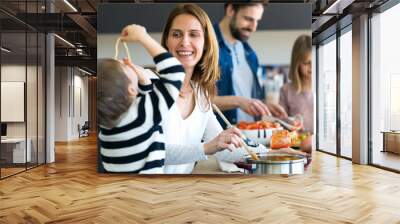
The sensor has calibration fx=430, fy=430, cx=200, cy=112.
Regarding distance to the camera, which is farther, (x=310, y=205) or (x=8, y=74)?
(x=8, y=74)

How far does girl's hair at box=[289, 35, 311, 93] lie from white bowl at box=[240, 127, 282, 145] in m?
0.71

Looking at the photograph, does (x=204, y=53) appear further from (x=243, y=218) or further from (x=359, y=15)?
(x=359, y=15)

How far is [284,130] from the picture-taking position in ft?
19.3

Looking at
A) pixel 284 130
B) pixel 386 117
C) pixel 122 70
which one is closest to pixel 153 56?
pixel 122 70

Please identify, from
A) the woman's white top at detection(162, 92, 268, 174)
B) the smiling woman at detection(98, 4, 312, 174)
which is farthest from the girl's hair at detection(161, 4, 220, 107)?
the woman's white top at detection(162, 92, 268, 174)

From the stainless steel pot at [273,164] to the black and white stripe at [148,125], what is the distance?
122 cm

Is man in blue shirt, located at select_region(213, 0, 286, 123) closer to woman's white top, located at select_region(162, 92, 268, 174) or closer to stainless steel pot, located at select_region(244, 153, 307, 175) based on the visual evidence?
woman's white top, located at select_region(162, 92, 268, 174)

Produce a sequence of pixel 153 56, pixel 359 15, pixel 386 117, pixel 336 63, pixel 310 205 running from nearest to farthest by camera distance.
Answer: pixel 310 205 < pixel 153 56 < pixel 386 117 < pixel 359 15 < pixel 336 63

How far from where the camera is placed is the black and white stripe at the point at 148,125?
554cm

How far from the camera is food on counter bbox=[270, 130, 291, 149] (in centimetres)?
584

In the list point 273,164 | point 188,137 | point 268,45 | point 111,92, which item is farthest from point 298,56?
point 111,92

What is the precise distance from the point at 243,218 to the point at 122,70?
2.75 m

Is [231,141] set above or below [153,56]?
below

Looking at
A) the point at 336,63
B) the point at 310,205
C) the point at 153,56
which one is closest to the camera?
the point at 310,205
